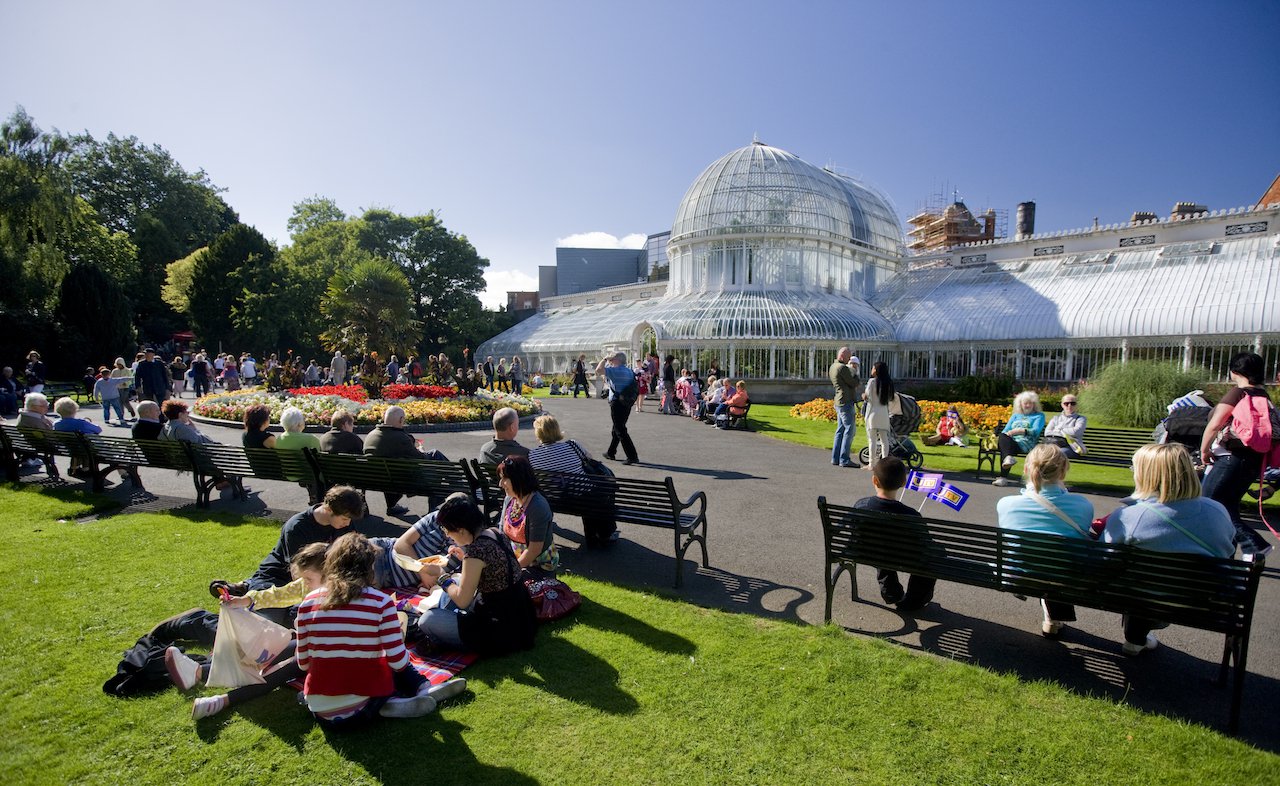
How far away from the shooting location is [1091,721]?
342 cm

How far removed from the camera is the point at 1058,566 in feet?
12.9

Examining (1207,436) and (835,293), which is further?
(835,293)

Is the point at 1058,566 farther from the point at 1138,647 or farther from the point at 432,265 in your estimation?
the point at 432,265

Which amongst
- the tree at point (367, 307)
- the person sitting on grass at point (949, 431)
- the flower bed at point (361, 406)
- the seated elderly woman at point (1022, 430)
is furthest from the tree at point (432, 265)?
the seated elderly woman at point (1022, 430)

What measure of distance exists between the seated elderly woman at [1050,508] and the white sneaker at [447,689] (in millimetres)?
3762

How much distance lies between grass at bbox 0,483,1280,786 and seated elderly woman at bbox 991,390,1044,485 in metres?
6.65

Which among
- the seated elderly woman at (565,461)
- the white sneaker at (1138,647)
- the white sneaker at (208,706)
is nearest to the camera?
the white sneaker at (208,706)

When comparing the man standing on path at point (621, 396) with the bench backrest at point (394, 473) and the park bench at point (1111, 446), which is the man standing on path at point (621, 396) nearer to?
the bench backrest at point (394, 473)

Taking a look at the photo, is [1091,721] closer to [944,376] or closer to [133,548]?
[133,548]

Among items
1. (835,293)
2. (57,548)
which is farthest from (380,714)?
(835,293)

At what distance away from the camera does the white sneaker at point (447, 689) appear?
3544 mm

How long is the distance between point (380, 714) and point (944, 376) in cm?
2823

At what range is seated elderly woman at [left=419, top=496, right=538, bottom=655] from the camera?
401cm

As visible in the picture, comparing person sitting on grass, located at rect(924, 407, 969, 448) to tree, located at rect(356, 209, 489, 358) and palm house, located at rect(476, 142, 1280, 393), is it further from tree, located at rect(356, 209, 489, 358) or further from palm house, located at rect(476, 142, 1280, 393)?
tree, located at rect(356, 209, 489, 358)
